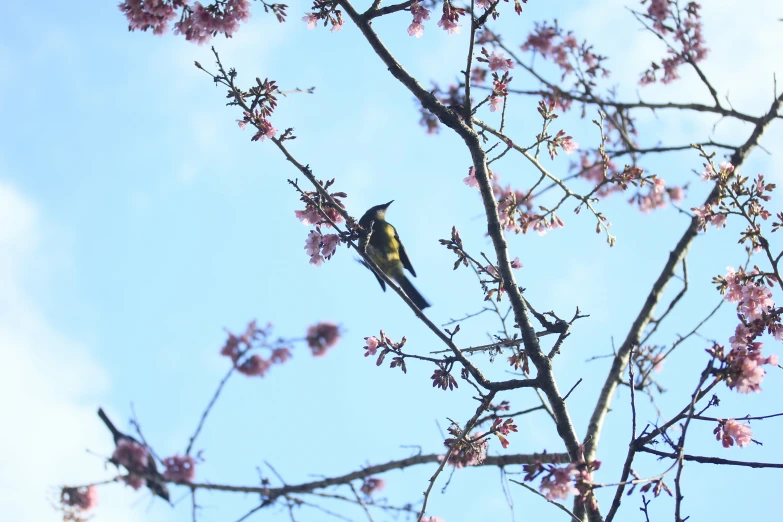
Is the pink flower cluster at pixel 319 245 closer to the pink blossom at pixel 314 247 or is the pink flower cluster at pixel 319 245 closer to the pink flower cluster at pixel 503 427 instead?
the pink blossom at pixel 314 247

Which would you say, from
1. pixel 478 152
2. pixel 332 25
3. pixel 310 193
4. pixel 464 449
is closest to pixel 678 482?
pixel 464 449

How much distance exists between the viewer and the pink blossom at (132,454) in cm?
384

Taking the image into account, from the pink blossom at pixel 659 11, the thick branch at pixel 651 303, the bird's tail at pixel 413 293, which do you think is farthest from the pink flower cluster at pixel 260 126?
the pink blossom at pixel 659 11

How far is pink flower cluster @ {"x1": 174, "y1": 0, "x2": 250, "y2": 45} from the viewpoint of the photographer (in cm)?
385

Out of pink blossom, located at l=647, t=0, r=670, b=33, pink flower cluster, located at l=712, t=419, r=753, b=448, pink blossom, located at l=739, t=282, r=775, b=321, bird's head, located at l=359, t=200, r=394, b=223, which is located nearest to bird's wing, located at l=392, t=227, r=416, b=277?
bird's head, located at l=359, t=200, r=394, b=223

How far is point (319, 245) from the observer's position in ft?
11.6

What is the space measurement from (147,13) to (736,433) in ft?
12.2

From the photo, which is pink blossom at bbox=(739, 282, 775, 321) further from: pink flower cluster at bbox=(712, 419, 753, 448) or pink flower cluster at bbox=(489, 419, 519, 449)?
pink flower cluster at bbox=(489, 419, 519, 449)

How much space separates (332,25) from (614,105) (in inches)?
151

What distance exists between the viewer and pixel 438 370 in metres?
3.05

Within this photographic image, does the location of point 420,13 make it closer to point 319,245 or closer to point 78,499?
point 319,245

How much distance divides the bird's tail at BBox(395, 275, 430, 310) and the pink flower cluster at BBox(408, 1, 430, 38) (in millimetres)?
2174

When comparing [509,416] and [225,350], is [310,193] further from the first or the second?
[225,350]

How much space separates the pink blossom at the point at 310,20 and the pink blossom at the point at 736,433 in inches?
116
